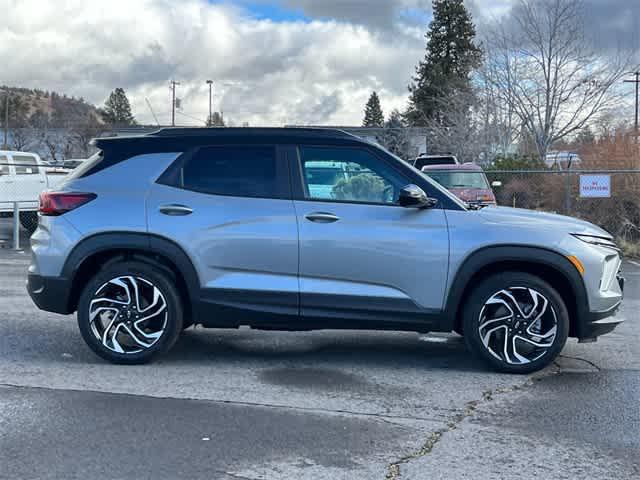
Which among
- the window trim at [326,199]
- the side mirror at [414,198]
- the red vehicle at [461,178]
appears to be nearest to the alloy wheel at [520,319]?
the side mirror at [414,198]

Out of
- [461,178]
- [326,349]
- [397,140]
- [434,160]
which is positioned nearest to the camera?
[326,349]

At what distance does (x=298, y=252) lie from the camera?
5941 millimetres

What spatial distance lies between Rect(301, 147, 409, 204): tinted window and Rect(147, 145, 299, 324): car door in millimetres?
217

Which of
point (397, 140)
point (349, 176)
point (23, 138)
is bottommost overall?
point (349, 176)

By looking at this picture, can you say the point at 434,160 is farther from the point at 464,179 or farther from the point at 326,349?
the point at 326,349

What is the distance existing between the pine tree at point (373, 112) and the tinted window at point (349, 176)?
86.4m

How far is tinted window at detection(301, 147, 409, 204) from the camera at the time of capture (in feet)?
19.8

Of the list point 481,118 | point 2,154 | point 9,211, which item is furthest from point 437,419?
point 481,118

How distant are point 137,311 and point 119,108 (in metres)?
82.5

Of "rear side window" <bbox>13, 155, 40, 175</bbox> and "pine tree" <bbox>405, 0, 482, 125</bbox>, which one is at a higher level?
"pine tree" <bbox>405, 0, 482, 125</bbox>

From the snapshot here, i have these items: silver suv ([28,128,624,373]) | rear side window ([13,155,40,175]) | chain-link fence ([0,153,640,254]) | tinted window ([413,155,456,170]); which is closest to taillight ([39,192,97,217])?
silver suv ([28,128,624,373])

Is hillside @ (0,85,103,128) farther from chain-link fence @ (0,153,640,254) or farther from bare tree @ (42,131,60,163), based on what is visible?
chain-link fence @ (0,153,640,254)

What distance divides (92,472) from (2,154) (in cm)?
1636

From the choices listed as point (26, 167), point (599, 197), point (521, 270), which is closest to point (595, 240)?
point (521, 270)
